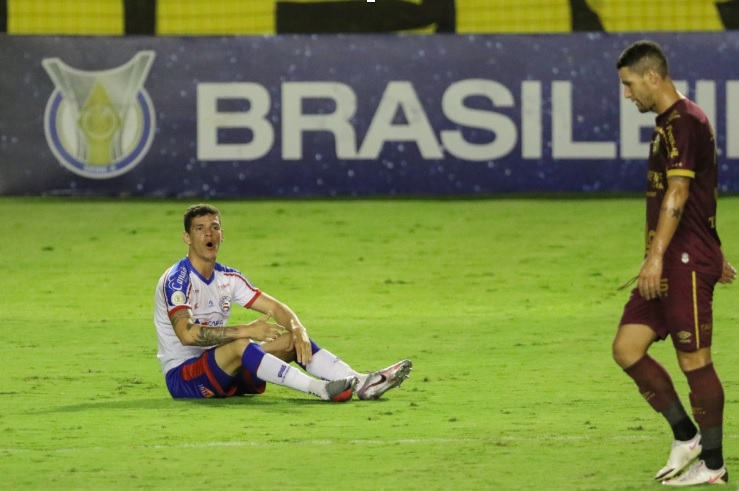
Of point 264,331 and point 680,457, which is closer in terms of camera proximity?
point 680,457

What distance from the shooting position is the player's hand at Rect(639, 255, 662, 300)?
699 centimetres

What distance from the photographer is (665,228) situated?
22.9 ft

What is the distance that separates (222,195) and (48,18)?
4443 millimetres

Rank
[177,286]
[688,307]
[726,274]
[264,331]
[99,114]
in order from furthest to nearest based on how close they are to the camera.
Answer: [99,114] → [177,286] → [264,331] → [726,274] → [688,307]

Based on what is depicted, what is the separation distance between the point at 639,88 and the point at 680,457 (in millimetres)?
1676

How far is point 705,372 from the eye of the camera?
7199mm

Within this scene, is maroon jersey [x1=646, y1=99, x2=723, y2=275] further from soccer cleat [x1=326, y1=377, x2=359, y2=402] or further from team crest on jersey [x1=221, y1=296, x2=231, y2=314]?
team crest on jersey [x1=221, y1=296, x2=231, y2=314]

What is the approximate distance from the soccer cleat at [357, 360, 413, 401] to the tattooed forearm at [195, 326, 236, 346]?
2.91 feet

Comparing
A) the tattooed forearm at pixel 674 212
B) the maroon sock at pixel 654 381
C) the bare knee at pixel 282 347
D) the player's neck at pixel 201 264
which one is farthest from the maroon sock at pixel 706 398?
the player's neck at pixel 201 264

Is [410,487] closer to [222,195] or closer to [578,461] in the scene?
[578,461]

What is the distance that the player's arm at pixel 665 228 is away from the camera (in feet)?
22.9

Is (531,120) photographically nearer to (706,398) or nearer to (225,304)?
(225,304)

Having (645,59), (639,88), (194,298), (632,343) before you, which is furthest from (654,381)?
(194,298)

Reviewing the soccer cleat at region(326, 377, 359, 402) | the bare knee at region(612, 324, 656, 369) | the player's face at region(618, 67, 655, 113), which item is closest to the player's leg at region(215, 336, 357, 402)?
the soccer cleat at region(326, 377, 359, 402)
